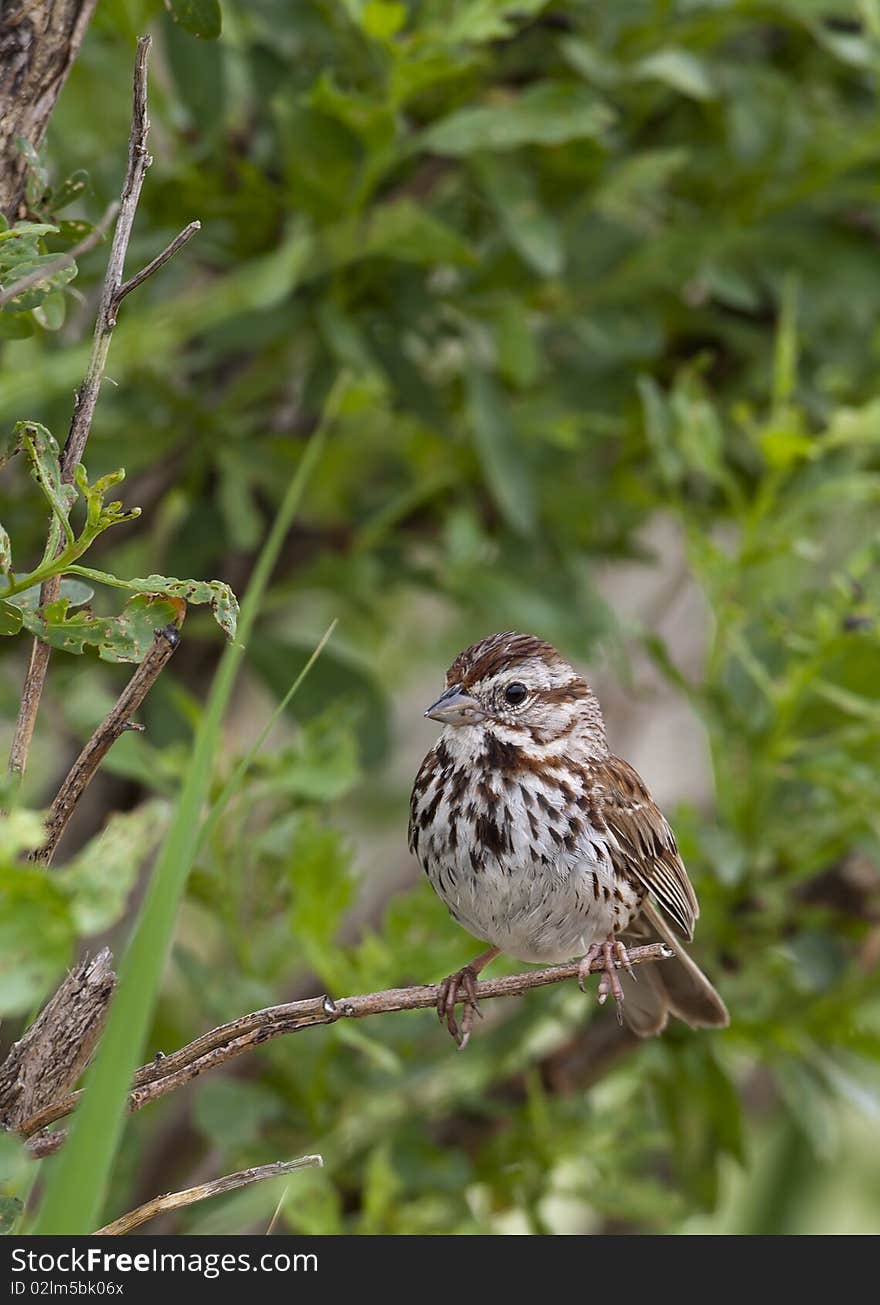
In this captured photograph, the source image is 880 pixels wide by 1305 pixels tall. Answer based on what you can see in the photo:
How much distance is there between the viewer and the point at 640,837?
2.11 meters

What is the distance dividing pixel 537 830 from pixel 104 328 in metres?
0.99

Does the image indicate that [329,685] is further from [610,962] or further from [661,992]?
[610,962]

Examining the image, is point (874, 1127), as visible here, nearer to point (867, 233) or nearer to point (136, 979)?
point (867, 233)

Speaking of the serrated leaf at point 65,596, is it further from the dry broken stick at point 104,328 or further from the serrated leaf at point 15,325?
the serrated leaf at point 15,325

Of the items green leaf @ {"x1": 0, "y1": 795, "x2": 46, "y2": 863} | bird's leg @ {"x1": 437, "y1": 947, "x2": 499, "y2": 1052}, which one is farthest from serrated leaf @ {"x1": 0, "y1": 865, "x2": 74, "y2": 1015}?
bird's leg @ {"x1": 437, "y1": 947, "x2": 499, "y2": 1052}

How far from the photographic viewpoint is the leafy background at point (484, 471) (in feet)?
8.57

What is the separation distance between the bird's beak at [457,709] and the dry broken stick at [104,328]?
77 centimetres

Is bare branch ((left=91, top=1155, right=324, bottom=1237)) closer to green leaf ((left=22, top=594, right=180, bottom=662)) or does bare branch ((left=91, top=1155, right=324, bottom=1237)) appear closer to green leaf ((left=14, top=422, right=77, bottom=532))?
green leaf ((left=22, top=594, right=180, bottom=662))

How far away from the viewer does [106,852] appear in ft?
3.19

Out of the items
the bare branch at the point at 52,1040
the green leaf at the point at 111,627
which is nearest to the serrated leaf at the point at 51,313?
the green leaf at the point at 111,627

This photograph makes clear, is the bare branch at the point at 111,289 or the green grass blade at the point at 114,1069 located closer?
the green grass blade at the point at 114,1069

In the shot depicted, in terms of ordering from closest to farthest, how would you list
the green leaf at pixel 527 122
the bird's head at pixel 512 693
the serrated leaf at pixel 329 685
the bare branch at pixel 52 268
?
the bare branch at pixel 52 268
the bird's head at pixel 512 693
the green leaf at pixel 527 122
the serrated leaf at pixel 329 685
